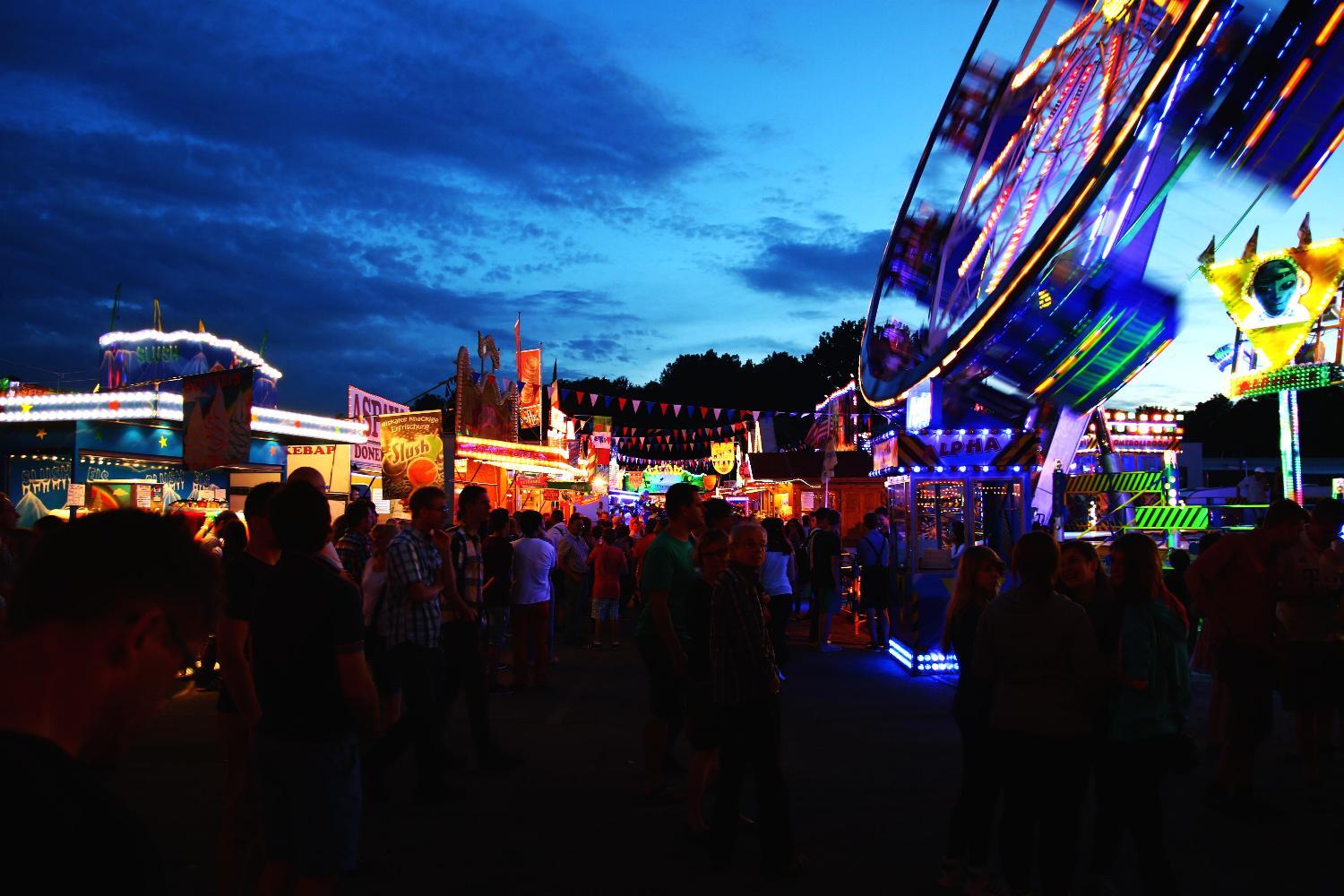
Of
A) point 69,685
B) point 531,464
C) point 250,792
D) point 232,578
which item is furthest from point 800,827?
point 531,464

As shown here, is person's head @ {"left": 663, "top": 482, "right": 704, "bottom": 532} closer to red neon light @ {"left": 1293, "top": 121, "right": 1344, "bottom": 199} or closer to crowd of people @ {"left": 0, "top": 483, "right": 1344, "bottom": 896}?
crowd of people @ {"left": 0, "top": 483, "right": 1344, "bottom": 896}

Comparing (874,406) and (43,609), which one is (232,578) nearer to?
(43,609)

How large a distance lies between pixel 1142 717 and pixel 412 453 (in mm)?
10557

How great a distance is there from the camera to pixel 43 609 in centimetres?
130

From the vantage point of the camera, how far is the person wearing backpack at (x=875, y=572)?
1366 cm

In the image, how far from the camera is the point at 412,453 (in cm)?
1332

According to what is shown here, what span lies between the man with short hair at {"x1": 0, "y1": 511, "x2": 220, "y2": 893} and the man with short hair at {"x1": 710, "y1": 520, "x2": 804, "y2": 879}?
374cm

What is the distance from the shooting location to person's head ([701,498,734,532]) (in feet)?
20.7

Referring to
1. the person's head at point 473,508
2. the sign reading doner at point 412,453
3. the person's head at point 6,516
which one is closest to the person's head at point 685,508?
the person's head at point 473,508

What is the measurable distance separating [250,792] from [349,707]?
3.89 feet

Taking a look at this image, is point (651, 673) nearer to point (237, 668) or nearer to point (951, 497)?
point (237, 668)

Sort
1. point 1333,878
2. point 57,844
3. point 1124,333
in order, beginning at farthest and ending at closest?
point 1124,333 < point 1333,878 < point 57,844

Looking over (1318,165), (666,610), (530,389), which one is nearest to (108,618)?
(666,610)

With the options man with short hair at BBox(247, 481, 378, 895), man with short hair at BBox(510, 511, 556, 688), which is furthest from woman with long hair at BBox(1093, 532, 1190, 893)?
man with short hair at BBox(510, 511, 556, 688)
